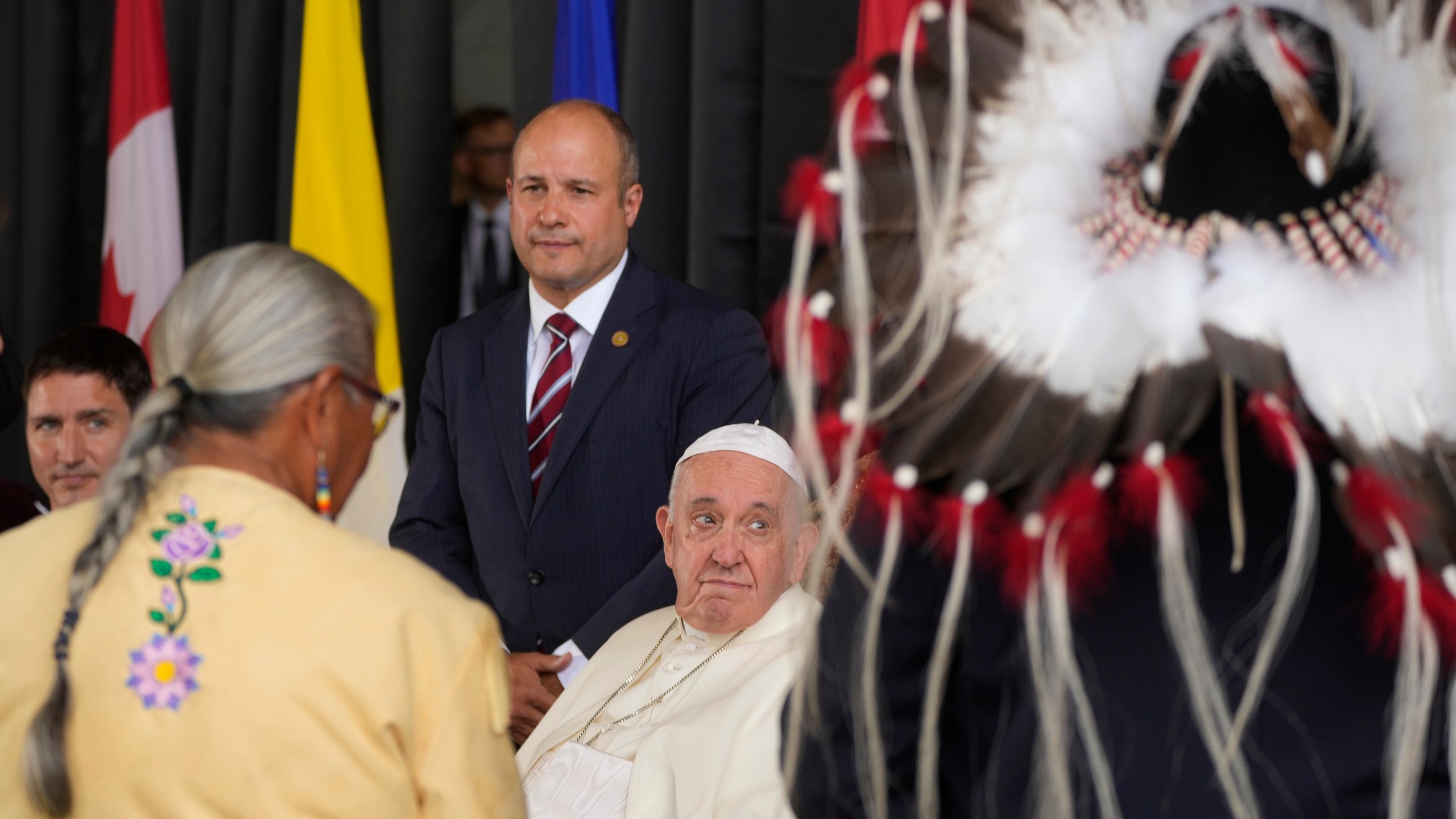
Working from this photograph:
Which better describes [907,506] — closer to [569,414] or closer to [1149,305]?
[1149,305]

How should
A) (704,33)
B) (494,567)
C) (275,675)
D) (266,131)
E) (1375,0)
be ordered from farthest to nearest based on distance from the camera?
(266,131) → (704,33) → (494,567) → (275,675) → (1375,0)

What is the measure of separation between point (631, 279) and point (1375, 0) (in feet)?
5.45

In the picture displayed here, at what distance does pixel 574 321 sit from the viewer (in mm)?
2539

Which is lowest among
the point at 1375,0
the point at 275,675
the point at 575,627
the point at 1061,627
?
the point at 575,627

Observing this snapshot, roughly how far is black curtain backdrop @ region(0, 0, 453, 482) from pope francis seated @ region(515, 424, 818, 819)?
1497mm

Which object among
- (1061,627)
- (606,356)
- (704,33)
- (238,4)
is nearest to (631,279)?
(606,356)

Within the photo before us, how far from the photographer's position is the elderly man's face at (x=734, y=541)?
88.4 inches

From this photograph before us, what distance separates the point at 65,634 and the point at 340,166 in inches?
97.0

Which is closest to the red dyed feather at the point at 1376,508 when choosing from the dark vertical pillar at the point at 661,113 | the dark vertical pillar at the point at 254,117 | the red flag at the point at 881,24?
the red flag at the point at 881,24

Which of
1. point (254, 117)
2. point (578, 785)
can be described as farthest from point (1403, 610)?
point (254, 117)

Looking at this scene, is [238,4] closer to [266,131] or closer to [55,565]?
[266,131]

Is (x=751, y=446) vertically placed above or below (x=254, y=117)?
below

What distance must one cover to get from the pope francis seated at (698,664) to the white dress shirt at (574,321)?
333mm

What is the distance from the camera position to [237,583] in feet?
4.16
